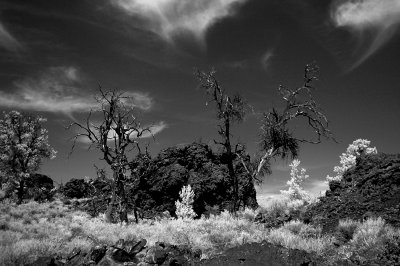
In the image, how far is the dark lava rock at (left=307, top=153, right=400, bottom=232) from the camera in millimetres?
13816

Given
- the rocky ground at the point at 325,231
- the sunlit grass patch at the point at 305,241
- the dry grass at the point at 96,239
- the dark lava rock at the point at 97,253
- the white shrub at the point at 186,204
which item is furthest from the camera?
the white shrub at the point at 186,204

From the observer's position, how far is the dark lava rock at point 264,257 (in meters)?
8.06

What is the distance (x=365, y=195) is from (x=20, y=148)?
109ft

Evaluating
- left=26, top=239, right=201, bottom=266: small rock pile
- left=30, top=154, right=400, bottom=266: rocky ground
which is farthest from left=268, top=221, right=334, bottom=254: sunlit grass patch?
left=26, top=239, right=201, bottom=266: small rock pile

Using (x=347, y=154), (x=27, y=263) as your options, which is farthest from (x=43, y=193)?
(x=347, y=154)

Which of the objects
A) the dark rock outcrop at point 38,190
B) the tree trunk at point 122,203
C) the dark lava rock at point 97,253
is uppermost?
the dark rock outcrop at point 38,190

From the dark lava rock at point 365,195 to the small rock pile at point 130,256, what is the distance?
21.5 feet

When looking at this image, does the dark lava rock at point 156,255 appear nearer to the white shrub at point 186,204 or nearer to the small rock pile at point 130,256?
the small rock pile at point 130,256

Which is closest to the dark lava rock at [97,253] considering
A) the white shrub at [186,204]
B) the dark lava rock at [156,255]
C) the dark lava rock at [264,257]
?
the dark lava rock at [156,255]

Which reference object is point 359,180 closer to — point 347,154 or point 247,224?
point 247,224

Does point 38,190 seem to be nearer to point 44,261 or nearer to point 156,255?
point 44,261

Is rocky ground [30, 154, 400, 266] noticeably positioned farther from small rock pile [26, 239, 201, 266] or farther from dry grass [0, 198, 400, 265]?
dry grass [0, 198, 400, 265]

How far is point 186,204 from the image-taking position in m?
34.8

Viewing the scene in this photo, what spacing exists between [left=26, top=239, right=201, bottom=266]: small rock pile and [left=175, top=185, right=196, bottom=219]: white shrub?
2294 cm
